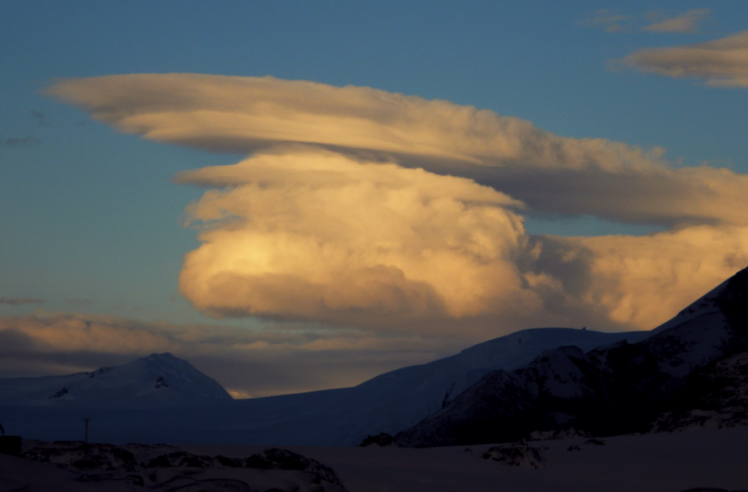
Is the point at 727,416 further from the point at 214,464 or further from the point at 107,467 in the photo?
the point at 107,467

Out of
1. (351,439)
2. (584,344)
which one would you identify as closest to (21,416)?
(351,439)

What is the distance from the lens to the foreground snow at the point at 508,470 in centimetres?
1647

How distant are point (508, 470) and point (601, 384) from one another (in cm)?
4877

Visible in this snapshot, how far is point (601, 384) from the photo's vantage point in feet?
226

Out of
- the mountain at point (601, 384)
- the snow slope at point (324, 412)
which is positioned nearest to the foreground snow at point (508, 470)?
the mountain at point (601, 384)

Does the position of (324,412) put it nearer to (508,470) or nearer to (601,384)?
(601,384)

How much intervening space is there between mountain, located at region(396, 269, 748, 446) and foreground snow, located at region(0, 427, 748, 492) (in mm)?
38091

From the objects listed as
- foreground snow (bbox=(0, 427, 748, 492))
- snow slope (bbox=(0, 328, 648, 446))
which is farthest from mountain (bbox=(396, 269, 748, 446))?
snow slope (bbox=(0, 328, 648, 446))

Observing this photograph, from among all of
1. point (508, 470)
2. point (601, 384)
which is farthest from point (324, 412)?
point (508, 470)

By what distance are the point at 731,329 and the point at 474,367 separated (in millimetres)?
80224

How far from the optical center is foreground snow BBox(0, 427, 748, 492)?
54.0 ft

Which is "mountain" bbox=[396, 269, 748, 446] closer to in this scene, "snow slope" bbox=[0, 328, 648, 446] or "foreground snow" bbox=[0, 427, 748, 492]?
"foreground snow" bbox=[0, 427, 748, 492]

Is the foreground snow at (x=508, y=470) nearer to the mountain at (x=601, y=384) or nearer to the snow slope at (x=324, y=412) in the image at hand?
the mountain at (x=601, y=384)

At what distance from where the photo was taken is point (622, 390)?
225 feet
